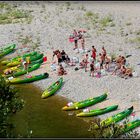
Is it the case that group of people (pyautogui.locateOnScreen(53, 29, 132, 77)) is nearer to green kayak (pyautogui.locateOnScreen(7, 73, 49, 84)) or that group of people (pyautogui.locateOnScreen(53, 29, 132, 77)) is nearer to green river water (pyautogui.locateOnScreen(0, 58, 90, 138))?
green kayak (pyautogui.locateOnScreen(7, 73, 49, 84))

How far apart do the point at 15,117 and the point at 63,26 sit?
26629 millimetres

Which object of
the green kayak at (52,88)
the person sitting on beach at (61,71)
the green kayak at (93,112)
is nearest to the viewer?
the green kayak at (93,112)

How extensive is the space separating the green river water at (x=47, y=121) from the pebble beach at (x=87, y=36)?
2.14 m

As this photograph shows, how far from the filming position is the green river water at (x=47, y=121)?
3644cm

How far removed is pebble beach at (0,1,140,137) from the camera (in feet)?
144

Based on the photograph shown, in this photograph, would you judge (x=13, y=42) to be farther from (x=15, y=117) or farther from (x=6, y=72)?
(x=15, y=117)

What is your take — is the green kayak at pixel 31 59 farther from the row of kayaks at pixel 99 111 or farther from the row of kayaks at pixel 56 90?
the row of kayaks at pixel 99 111

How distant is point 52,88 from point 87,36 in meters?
16.6

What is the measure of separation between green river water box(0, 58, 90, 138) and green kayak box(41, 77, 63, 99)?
0.43m

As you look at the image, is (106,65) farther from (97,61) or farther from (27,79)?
(27,79)

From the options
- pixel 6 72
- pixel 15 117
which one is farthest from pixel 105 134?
pixel 6 72

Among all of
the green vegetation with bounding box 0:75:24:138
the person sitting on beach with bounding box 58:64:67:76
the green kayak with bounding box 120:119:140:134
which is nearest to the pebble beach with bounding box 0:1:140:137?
the person sitting on beach with bounding box 58:64:67:76

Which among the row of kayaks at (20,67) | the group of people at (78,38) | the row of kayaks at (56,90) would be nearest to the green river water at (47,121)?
the row of kayaks at (56,90)

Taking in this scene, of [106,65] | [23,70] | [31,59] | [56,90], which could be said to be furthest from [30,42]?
[56,90]
